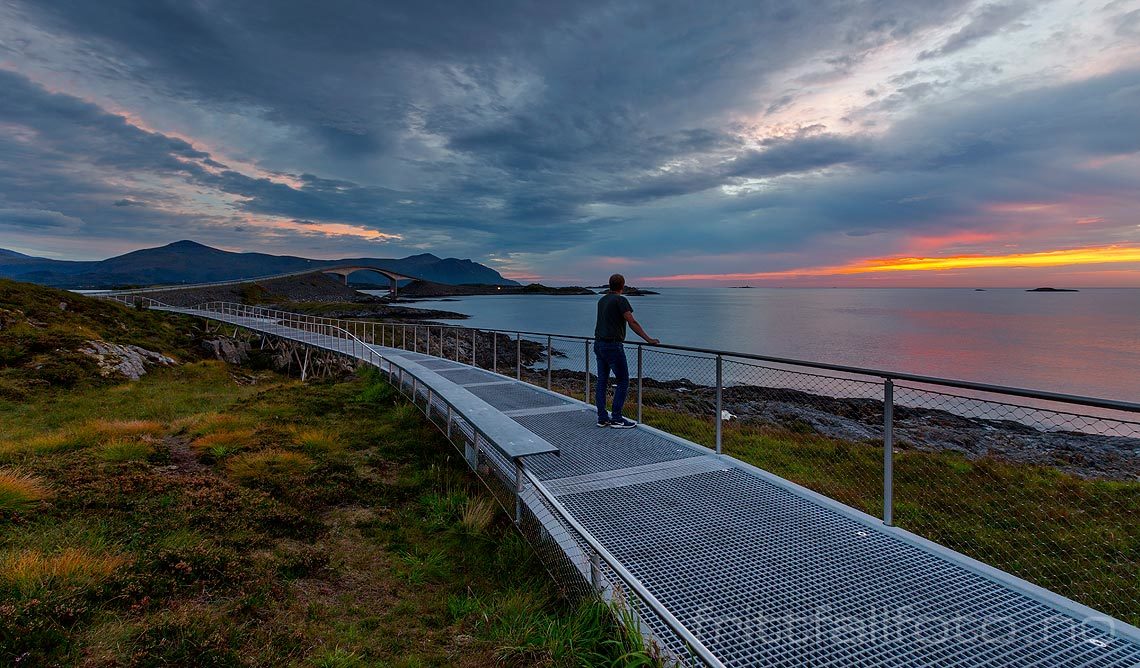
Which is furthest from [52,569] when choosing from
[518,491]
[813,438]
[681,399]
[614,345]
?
[681,399]

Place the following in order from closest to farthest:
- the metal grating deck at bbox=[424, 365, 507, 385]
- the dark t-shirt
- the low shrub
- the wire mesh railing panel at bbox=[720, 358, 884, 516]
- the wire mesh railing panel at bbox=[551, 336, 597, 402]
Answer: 1. the low shrub
2. the dark t-shirt
3. the wire mesh railing panel at bbox=[720, 358, 884, 516]
4. the metal grating deck at bbox=[424, 365, 507, 385]
5. the wire mesh railing panel at bbox=[551, 336, 597, 402]

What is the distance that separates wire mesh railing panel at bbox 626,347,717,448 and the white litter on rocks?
13499 mm

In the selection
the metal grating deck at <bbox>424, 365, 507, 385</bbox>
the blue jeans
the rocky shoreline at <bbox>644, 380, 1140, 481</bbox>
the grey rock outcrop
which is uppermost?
the blue jeans

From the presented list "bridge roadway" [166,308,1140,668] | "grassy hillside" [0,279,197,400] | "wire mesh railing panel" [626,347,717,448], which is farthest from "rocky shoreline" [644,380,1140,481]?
"grassy hillside" [0,279,197,400]

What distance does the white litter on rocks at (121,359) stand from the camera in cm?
1358

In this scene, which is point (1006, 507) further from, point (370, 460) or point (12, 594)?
point (12, 594)

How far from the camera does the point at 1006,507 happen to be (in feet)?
24.2

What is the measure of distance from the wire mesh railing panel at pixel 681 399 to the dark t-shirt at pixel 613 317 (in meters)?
0.49

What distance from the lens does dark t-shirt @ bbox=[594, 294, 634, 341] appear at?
6.05m

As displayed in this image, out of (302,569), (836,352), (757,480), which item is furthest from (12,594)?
(836,352)

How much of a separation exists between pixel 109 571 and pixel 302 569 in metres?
1.04

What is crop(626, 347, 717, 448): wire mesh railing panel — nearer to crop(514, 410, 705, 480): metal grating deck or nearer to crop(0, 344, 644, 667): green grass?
crop(514, 410, 705, 480): metal grating deck

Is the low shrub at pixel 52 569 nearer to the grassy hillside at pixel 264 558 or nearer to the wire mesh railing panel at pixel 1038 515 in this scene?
the grassy hillside at pixel 264 558

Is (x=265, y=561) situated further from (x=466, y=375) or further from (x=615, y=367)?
(x=466, y=375)
